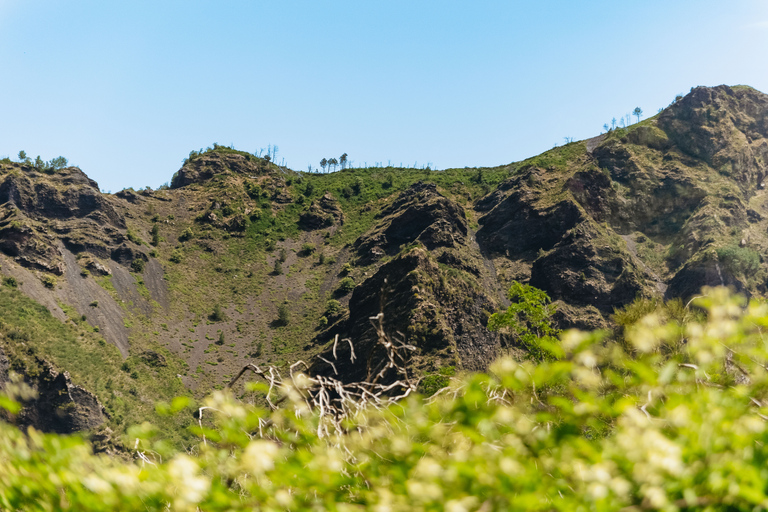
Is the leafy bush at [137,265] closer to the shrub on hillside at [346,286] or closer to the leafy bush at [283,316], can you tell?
the leafy bush at [283,316]

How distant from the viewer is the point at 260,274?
338 feet

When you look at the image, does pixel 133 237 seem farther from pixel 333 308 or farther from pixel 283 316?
pixel 333 308

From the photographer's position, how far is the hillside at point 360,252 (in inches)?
2623

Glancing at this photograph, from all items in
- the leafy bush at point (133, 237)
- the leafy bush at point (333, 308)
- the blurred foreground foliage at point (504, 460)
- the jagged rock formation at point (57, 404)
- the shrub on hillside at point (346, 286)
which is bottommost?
the jagged rock formation at point (57, 404)

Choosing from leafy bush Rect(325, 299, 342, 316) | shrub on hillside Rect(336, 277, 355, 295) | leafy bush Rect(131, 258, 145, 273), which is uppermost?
leafy bush Rect(131, 258, 145, 273)

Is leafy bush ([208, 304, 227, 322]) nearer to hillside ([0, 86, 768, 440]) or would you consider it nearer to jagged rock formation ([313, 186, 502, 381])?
hillside ([0, 86, 768, 440])

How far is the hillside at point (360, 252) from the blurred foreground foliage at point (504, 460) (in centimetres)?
4973

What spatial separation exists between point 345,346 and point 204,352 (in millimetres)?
28520

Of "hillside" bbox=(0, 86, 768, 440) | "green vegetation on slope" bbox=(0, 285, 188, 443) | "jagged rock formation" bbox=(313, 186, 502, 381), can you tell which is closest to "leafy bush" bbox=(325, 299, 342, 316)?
"hillside" bbox=(0, 86, 768, 440)

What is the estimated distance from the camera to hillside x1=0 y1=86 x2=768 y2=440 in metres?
66.6

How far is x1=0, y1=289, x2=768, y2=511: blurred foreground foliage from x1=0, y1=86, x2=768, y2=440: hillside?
49.7m

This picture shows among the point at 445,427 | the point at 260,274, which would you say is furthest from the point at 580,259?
the point at 445,427

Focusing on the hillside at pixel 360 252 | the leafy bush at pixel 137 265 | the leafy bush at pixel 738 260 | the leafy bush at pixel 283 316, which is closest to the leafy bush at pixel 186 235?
the hillside at pixel 360 252

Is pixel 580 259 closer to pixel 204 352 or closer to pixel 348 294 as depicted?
pixel 348 294
